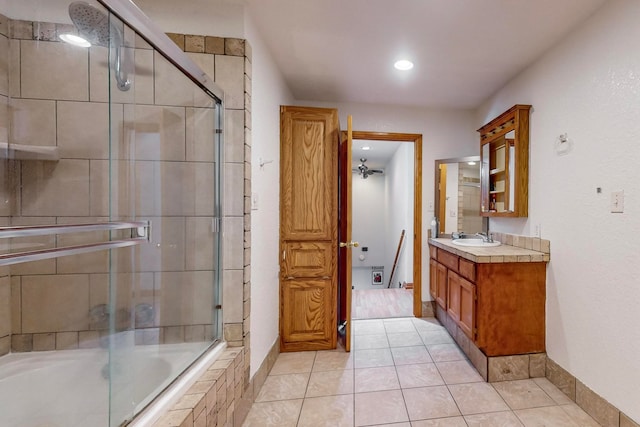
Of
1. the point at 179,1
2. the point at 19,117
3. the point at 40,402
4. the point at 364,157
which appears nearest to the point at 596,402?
the point at 40,402

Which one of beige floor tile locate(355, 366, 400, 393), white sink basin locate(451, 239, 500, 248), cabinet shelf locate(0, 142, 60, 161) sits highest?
cabinet shelf locate(0, 142, 60, 161)

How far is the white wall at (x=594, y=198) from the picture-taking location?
1.39 metres

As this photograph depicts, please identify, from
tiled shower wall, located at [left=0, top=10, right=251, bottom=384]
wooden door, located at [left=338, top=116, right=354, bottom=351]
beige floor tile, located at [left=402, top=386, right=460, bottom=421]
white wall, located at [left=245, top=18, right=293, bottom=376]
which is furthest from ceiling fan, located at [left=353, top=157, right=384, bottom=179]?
beige floor tile, located at [left=402, top=386, right=460, bottom=421]

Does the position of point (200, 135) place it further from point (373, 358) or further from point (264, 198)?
point (373, 358)

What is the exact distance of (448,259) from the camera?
2.48m

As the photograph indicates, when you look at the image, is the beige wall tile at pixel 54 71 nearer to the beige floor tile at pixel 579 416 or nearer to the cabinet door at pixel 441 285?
the cabinet door at pixel 441 285

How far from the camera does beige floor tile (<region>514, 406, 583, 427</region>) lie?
1.51 meters

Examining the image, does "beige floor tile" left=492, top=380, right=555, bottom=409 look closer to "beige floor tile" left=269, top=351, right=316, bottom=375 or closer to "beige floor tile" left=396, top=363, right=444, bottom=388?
"beige floor tile" left=396, top=363, right=444, bottom=388

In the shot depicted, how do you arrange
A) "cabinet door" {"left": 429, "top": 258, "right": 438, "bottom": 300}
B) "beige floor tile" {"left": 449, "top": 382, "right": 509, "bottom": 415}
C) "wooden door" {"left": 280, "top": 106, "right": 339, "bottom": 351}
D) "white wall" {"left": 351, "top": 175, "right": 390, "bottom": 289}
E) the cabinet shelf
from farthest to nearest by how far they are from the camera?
"white wall" {"left": 351, "top": 175, "right": 390, "bottom": 289} → "cabinet door" {"left": 429, "top": 258, "right": 438, "bottom": 300} → "wooden door" {"left": 280, "top": 106, "right": 339, "bottom": 351} → "beige floor tile" {"left": 449, "top": 382, "right": 509, "bottom": 415} → the cabinet shelf

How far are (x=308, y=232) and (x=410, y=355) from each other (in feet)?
4.42

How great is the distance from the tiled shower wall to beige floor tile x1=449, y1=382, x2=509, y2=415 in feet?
4.74

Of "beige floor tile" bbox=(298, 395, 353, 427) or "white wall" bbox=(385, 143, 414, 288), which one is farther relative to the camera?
"white wall" bbox=(385, 143, 414, 288)

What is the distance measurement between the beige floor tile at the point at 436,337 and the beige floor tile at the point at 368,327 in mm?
398

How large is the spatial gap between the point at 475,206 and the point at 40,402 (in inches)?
144
